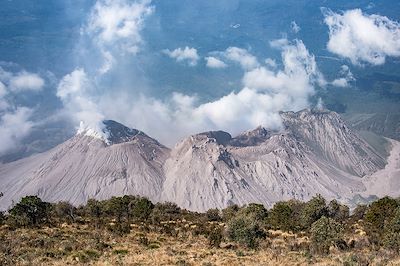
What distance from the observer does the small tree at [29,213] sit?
6284 cm

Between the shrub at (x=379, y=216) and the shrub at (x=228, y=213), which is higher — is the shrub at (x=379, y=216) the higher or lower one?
the lower one

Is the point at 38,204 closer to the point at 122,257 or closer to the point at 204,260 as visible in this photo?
the point at 122,257

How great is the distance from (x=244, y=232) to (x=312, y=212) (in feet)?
128

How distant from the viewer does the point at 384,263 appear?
1439 inches

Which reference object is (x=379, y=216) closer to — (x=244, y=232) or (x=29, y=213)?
(x=244, y=232)

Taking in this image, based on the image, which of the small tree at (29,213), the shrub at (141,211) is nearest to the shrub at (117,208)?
the shrub at (141,211)

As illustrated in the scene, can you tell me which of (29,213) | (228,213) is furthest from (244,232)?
(228,213)

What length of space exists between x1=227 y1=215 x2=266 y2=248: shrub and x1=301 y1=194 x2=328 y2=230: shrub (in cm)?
2400

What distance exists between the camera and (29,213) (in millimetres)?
65375

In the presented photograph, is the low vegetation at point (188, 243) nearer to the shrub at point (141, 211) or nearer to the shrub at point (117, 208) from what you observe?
the shrub at point (141, 211)

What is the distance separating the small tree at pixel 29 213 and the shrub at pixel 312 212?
43336 millimetres

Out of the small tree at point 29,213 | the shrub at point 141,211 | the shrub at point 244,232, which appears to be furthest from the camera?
the shrub at point 141,211

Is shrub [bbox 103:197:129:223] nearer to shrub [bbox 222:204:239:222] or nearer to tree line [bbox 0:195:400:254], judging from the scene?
tree line [bbox 0:195:400:254]

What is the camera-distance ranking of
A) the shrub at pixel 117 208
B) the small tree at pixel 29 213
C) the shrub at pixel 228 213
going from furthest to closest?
the shrub at pixel 228 213, the shrub at pixel 117 208, the small tree at pixel 29 213
